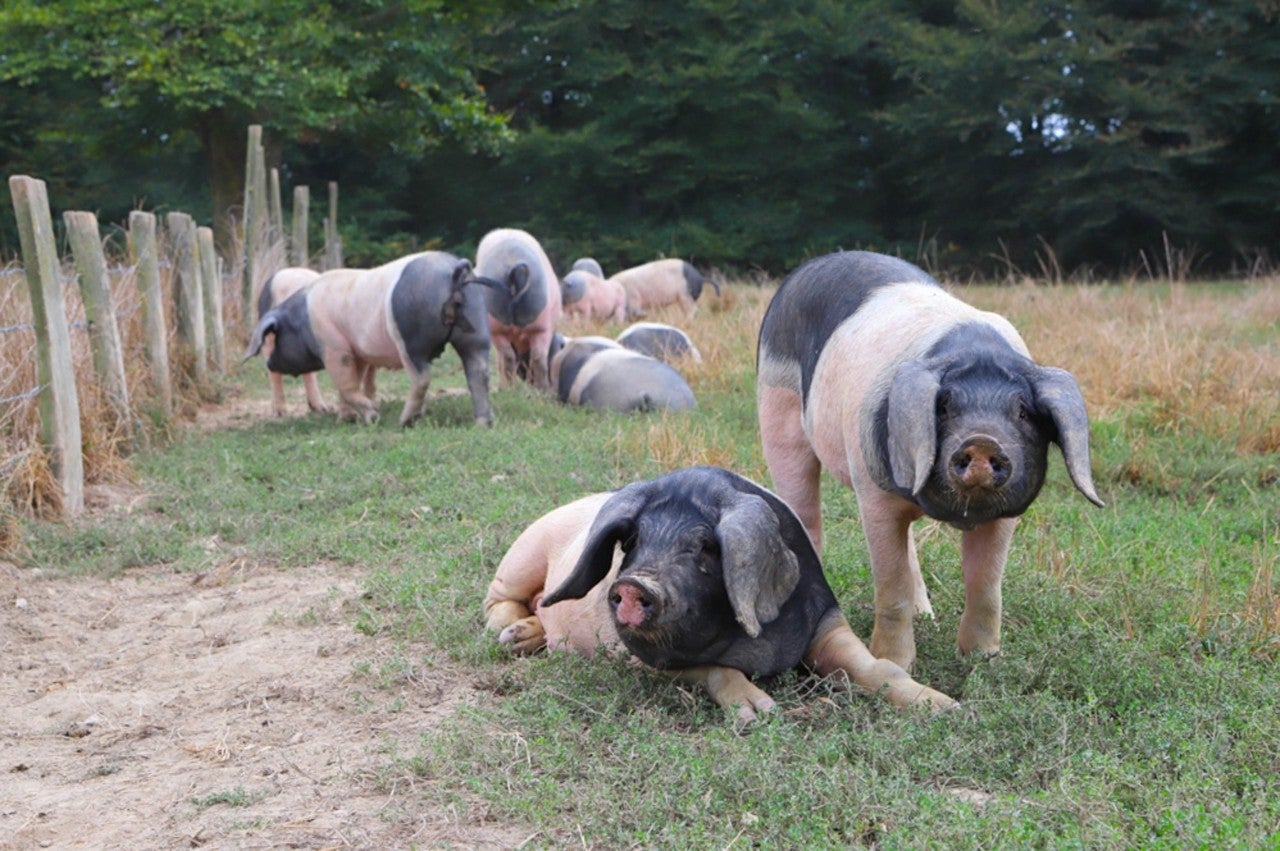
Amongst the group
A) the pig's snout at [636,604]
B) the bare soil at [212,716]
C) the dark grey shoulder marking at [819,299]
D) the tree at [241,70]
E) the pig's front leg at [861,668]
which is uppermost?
the tree at [241,70]

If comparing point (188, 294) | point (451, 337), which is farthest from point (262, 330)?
point (451, 337)

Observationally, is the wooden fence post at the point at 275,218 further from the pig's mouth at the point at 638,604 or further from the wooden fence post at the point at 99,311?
the pig's mouth at the point at 638,604

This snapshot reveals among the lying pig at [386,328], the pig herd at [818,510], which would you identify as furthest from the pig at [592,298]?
the pig herd at [818,510]

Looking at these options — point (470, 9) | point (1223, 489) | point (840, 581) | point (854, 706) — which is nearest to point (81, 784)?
point (854, 706)

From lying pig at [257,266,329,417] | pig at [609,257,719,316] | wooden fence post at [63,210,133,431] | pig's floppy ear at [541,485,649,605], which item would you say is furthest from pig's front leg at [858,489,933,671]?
pig at [609,257,719,316]

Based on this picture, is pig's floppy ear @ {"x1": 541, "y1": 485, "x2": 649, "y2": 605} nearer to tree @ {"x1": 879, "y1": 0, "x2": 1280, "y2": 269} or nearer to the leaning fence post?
the leaning fence post

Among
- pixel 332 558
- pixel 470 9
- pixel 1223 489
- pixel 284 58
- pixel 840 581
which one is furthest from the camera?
pixel 470 9

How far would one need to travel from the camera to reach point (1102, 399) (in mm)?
7848

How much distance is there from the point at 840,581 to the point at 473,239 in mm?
22829

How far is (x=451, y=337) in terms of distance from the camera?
8.66m

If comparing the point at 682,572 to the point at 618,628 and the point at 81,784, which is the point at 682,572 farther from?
the point at 81,784

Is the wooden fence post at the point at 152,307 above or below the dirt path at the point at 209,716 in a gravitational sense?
above

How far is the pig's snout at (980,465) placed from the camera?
3.22 metres

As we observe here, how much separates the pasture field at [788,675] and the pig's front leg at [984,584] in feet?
0.34
